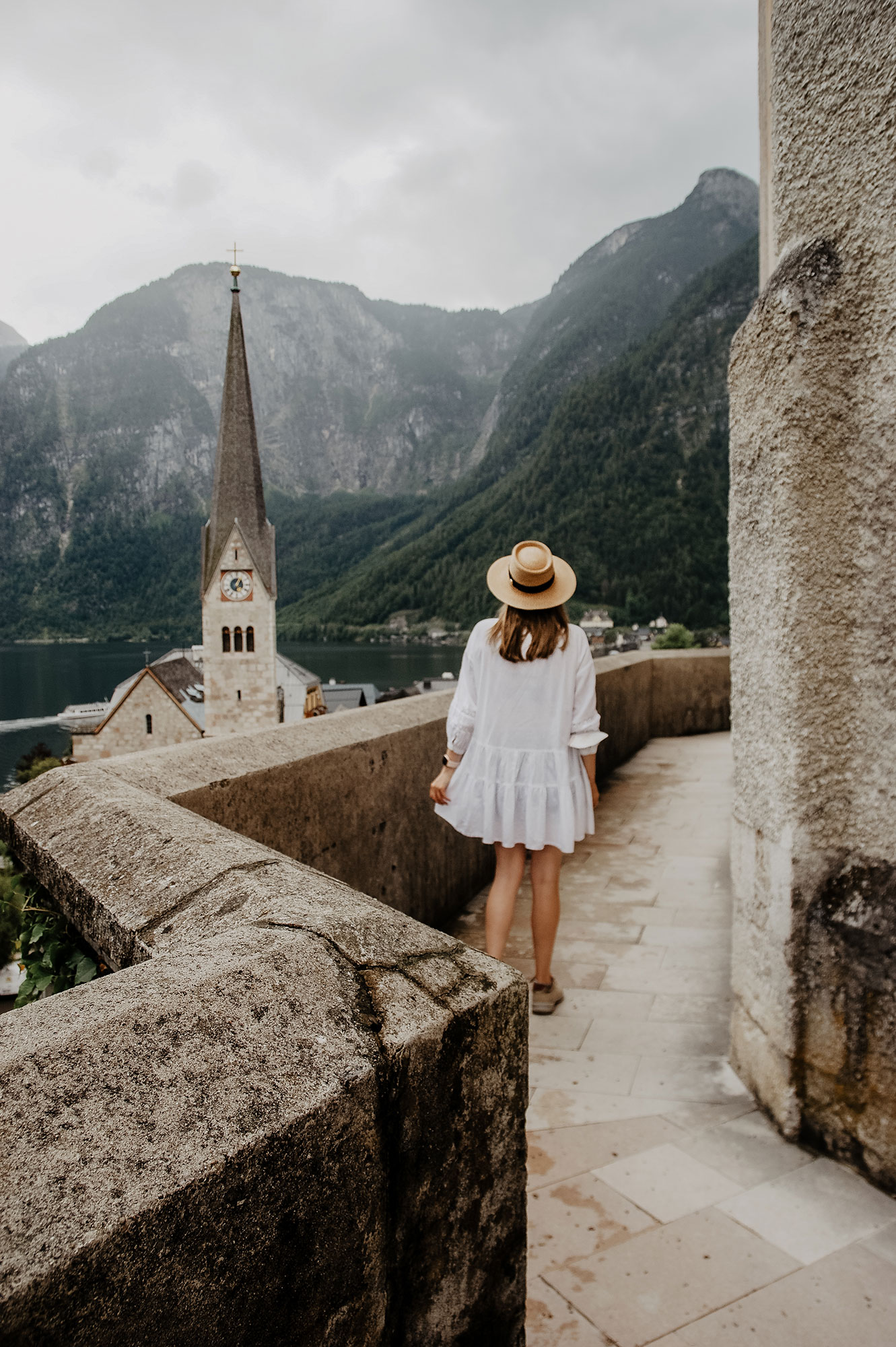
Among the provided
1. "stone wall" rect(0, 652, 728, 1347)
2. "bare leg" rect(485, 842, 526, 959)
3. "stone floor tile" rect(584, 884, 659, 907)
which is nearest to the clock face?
"stone floor tile" rect(584, 884, 659, 907)

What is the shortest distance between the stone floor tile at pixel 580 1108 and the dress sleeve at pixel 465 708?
1085 mm

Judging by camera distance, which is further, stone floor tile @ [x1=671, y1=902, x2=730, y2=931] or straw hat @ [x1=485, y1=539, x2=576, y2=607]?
stone floor tile @ [x1=671, y1=902, x2=730, y2=931]

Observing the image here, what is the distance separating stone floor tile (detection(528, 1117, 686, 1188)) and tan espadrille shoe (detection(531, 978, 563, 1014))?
0.69 metres

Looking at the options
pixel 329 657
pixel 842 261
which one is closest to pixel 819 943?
pixel 842 261

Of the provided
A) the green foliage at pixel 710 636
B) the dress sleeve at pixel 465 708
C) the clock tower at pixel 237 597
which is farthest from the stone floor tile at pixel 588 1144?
the green foliage at pixel 710 636

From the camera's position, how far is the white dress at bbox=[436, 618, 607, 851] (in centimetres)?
287

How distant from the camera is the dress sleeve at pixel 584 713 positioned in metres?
2.88

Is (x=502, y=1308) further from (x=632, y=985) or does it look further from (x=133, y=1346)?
(x=632, y=985)

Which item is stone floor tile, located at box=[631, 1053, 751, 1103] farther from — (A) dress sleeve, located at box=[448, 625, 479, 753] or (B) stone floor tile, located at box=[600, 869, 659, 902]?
(B) stone floor tile, located at box=[600, 869, 659, 902]

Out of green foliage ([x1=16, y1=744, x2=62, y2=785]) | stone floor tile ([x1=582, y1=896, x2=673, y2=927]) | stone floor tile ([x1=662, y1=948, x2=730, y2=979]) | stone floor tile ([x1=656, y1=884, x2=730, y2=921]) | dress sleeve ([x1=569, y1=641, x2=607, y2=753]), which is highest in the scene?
dress sleeve ([x1=569, y1=641, x2=607, y2=753])

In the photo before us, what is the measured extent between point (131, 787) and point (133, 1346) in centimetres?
147

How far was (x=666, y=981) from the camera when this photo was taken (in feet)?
10.6

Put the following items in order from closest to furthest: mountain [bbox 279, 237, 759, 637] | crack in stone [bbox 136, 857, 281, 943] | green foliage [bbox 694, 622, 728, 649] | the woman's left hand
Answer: crack in stone [bbox 136, 857, 281, 943]
the woman's left hand
green foliage [bbox 694, 622, 728, 649]
mountain [bbox 279, 237, 759, 637]

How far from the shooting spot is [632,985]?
3.21 m
